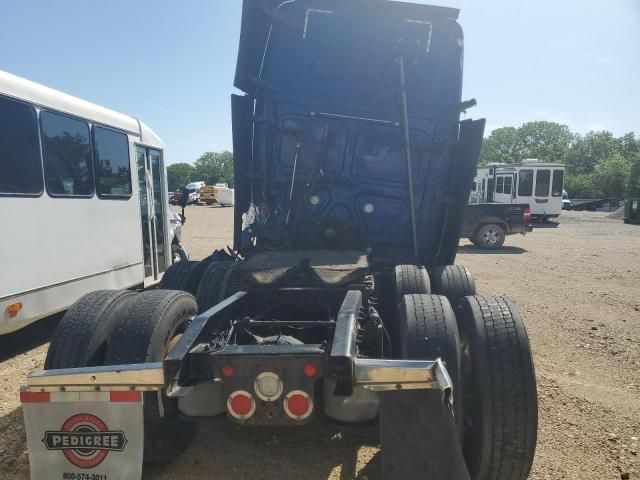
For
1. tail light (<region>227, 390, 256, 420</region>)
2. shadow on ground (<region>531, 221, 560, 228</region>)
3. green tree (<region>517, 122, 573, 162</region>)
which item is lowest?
shadow on ground (<region>531, 221, 560, 228</region>)

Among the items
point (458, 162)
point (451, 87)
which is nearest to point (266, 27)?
point (451, 87)

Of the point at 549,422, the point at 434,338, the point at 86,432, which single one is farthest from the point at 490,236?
the point at 86,432

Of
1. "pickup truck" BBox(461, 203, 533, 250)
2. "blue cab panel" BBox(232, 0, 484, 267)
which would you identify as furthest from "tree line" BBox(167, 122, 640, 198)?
"blue cab panel" BBox(232, 0, 484, 267)

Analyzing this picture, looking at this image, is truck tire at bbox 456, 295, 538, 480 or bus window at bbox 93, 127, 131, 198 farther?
bus window at bbox 93, 127, 131, 198

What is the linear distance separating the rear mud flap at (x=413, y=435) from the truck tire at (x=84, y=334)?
1.76 metres

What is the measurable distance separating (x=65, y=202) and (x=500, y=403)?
5303 mm

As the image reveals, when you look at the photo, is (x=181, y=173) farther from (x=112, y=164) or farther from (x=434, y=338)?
(x=434, y=338)

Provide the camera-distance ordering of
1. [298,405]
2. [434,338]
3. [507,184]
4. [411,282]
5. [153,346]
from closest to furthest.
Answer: [298,405], [434,338], [153,346], [411,282], [507,184]

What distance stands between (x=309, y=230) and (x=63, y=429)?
3304 mm

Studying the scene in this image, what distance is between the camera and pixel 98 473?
2.43m

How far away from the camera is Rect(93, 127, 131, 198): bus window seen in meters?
6.61

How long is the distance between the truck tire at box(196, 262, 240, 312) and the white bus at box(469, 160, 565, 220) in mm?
19389

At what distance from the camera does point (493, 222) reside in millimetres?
15766

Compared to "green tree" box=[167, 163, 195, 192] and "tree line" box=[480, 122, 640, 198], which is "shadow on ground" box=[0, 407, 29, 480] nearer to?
"tree line" box=[480, 122, 640, 198]
